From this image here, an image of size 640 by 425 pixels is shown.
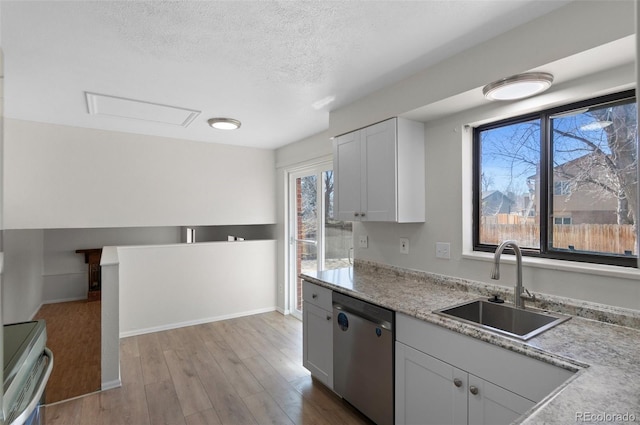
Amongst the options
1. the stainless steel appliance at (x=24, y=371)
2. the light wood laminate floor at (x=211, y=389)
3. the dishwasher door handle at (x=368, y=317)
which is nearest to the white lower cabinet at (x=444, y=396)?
the dishwasher door handle at (x=368, y=317)

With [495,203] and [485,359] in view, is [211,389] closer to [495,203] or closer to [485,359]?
[485,359]

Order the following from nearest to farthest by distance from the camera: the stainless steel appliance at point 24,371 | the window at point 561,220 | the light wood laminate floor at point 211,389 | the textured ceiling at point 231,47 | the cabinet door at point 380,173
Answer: the stainless steel appliance at point 24,371 → the textured ceiling at point 231,47 → the window at point 561,220 → the light wood laminate floor at point 211,389 → the cabinet door at point 380,173

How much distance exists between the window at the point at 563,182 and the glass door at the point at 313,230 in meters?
1.61

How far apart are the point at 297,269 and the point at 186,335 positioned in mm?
1592

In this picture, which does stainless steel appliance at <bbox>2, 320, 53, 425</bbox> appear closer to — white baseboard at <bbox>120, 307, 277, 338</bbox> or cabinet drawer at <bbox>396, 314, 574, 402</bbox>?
cabinet drawer at <bbox>396, 314, 574, 402</bbox>

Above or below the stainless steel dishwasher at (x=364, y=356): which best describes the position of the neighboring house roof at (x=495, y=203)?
above

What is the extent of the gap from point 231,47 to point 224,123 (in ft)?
4.94

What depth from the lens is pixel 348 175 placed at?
114 inches

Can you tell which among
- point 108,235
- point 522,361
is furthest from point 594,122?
point 108,235

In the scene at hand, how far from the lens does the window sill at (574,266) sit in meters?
1.60

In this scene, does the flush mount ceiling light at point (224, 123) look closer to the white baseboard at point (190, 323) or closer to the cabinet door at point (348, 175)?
the cabinet door at point (348, 175)

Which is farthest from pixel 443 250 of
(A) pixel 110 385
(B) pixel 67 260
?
(B) pixel 67 260

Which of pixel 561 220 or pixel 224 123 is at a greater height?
pixel 224 123

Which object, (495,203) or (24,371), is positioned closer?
(24,371)
